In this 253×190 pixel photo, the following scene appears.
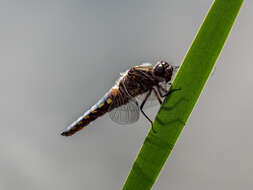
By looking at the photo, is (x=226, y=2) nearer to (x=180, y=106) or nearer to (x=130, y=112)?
(x=180, y=106)

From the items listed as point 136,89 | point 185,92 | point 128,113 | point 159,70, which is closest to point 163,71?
point 159,70

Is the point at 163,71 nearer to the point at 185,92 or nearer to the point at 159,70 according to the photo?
the point at 159,70

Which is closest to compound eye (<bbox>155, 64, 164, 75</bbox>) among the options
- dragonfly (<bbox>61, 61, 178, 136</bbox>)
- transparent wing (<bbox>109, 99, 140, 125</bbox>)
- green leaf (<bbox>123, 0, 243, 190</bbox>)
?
dragonfly (<bbox>61, 61, 178, 136</bbox>)

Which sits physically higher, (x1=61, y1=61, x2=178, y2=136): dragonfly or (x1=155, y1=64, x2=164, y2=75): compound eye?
(x1=155, y1=64, x2=164, y2=75): compound eye

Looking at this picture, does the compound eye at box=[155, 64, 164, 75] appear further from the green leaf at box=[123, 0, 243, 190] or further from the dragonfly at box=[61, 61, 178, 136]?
the green leaf at box=[123, 0, 243, 190]

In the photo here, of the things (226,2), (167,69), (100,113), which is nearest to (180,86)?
(226,2)

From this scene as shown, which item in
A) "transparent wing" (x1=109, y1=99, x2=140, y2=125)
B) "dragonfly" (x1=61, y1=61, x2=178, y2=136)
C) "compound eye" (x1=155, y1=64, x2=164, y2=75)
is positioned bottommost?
"transparent wing" (x1=109, y1=99, x2=140, y2=125)

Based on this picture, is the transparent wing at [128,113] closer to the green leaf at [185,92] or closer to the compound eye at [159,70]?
the compound eye at [159,70]
